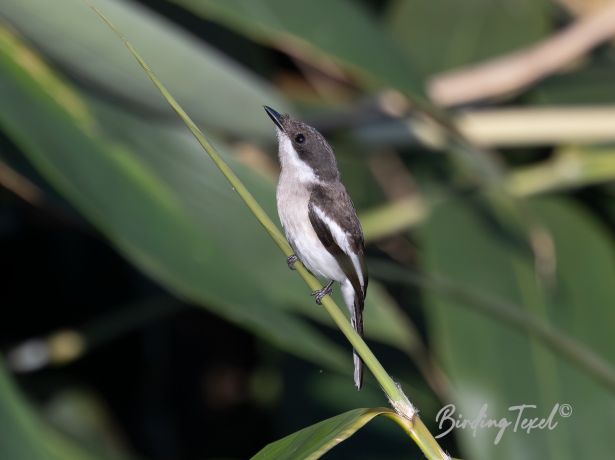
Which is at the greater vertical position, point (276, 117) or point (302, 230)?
point (276, 117)

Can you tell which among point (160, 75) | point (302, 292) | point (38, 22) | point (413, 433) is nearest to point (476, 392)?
point (302, 292)

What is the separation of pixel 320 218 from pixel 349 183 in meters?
1.75

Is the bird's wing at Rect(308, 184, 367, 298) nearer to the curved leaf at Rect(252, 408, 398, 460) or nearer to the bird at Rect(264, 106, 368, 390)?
the bird at Rect(264, 106, 368, 390)

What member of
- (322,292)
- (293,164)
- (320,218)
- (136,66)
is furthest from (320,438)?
(293,164)

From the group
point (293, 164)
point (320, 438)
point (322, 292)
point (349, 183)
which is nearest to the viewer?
point (320, 438)

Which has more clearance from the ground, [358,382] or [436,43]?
[436,43]

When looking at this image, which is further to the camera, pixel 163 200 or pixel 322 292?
pixel 163 200

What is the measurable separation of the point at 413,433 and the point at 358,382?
936mm

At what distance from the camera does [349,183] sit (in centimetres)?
436

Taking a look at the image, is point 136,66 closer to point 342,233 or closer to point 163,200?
point 163,200

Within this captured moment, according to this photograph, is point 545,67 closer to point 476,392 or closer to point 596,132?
point 596,132

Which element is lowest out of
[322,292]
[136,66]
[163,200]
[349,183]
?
Result: [349,183]

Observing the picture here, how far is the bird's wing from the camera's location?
2.52 m

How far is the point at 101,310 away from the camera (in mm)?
4477
